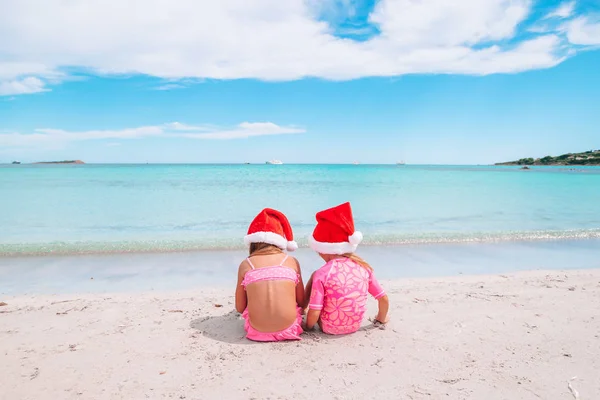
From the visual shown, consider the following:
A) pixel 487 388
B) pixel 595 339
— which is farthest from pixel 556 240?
pixel 487 388

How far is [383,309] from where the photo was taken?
4.22m

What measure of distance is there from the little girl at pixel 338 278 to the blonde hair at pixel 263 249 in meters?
0.38

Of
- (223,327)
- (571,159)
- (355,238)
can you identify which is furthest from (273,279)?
(571,159)

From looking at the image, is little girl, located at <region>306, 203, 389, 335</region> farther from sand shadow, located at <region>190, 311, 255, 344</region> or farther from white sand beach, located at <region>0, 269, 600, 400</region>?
sand shadow, located at <region>190, 311, 255, 344</region>

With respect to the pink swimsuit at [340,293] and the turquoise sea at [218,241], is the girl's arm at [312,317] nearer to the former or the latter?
the pink swimsuit at [340,293]

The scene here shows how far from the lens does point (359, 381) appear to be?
3.13 m

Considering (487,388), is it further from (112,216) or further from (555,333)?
(112,216)

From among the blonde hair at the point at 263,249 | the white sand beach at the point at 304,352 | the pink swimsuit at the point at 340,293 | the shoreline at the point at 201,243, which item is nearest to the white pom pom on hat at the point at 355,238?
the pink swimsuit at the point at 340,293

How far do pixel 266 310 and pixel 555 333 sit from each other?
296 centimetres

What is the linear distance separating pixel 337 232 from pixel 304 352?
1.16 metres

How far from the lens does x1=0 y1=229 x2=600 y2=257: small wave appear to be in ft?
27.5

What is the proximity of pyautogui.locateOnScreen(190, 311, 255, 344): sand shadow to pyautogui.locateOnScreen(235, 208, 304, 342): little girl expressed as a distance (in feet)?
0.52

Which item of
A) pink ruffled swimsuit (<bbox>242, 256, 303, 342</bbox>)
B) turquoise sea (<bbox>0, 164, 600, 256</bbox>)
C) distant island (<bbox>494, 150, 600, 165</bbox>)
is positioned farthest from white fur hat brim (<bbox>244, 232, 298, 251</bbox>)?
distant island (<bbox>494, 150, 600, 165</bbox>)

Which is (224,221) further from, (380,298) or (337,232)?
(337,232)
